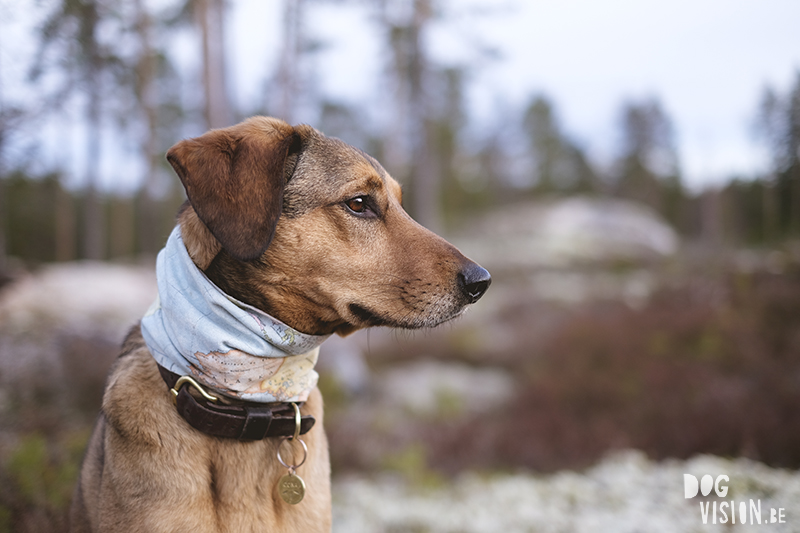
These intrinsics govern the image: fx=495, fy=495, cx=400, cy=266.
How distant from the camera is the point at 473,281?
2404 mm

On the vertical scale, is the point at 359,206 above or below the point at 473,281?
above

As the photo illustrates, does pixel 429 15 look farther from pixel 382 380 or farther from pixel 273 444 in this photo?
pixel 273 444

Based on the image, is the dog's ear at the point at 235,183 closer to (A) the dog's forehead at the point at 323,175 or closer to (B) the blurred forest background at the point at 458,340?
(A) the dog's forehead at the point at 323,175

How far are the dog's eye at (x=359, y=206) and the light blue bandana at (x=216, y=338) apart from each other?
2.28 ft

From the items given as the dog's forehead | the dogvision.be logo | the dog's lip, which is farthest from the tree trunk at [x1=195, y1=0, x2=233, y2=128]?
the dogvision.be logo

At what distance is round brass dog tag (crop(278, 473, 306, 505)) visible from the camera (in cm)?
226

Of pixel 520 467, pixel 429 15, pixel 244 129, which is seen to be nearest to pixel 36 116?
pixel 244 129

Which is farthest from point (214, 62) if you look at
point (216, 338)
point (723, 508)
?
point (723, 508)

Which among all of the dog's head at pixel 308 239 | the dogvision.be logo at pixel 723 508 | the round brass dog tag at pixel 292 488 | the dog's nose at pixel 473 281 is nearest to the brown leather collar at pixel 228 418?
the round brass dog tag at pixel 292 488

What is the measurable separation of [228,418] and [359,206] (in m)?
1.21

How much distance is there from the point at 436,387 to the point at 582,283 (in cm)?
981

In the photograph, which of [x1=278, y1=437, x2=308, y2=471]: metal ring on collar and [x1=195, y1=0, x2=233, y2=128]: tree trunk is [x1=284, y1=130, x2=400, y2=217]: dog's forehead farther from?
[x1=195, y1=0, x2=233, y2=128]: tree trunk

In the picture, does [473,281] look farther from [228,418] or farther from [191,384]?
[191,384]

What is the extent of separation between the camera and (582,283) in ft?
56.9
